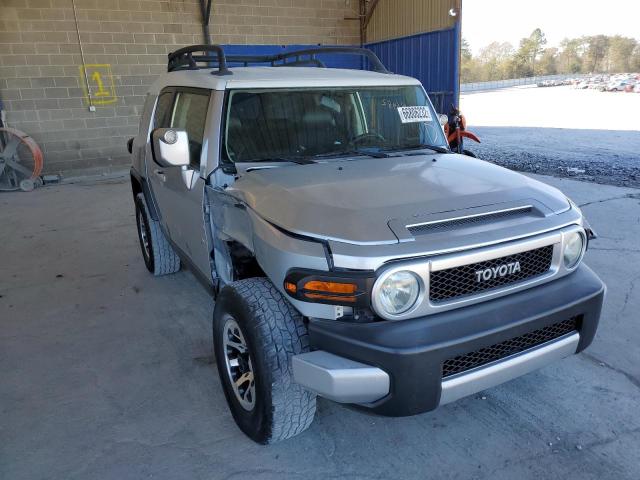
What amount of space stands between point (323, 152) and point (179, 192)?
3.42 ft

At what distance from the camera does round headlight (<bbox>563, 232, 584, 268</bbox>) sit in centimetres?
248

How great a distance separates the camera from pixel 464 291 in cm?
221

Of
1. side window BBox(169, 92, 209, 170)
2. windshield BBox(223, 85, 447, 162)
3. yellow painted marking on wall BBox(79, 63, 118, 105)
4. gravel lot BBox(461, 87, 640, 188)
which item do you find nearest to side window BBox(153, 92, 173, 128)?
side window BBox(169, 92, 209, 170)

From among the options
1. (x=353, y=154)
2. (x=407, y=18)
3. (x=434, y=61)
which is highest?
(x=407, y=18)

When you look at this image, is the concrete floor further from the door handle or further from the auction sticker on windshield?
the auction sticker on windshield

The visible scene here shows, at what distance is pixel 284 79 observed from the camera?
3.30 meters

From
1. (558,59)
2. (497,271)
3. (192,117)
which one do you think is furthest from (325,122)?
(558,59)

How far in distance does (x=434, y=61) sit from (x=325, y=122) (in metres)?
8.24

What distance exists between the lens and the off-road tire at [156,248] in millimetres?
4710

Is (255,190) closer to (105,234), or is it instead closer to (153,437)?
(153,437)

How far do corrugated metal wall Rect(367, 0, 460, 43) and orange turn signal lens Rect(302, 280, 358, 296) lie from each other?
9.40 m

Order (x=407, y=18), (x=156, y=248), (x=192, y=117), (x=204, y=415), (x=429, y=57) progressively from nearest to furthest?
(x=204, y=415) < (x=192, y=117) < (x=156, y=248) < (x=429, y=57) < (x=407, y=18)

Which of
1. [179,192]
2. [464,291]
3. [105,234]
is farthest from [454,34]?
[464,291]

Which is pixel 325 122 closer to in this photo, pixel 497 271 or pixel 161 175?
pixel 161 175
